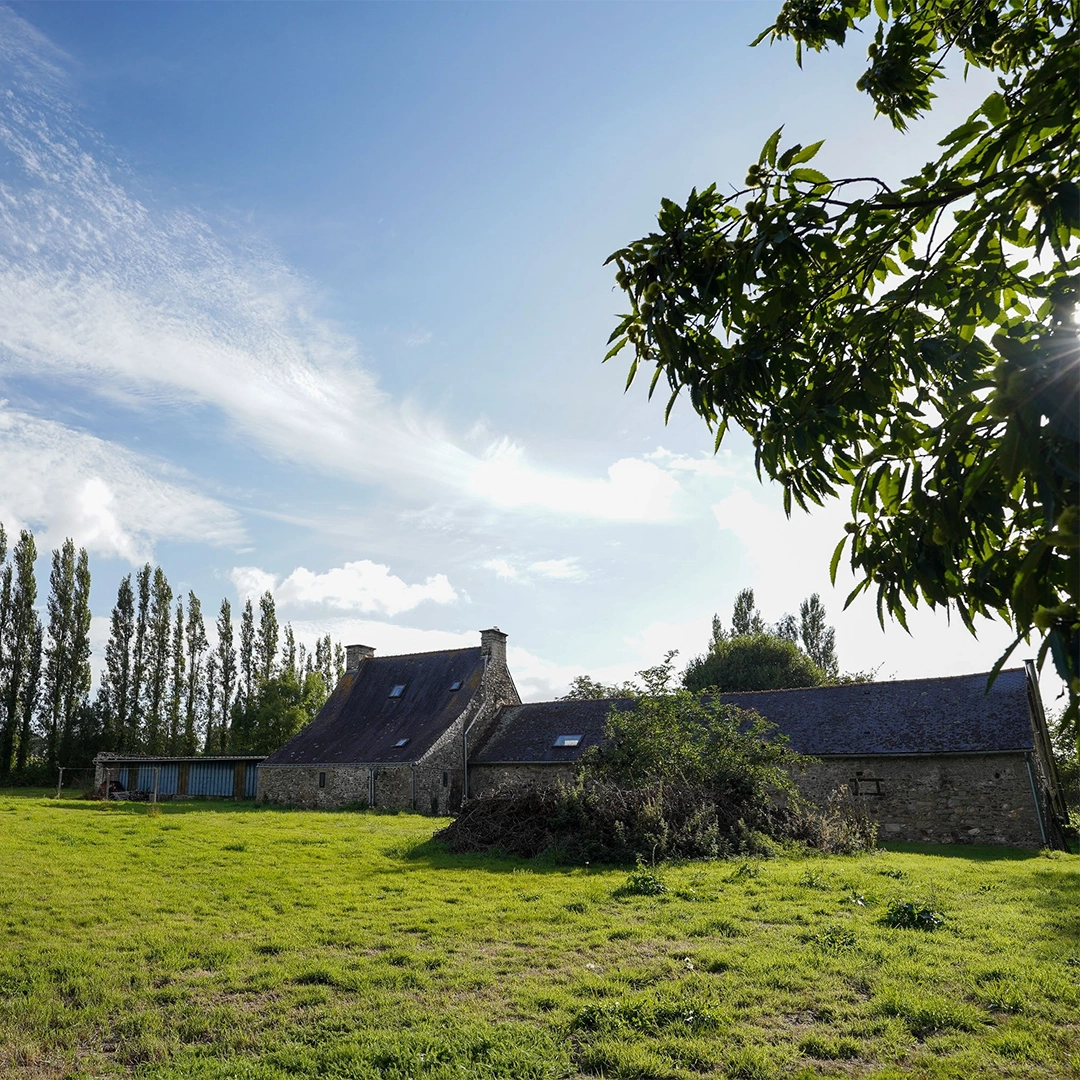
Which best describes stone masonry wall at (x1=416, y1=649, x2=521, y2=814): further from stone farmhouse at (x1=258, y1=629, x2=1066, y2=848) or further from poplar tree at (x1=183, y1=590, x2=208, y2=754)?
poplar tree at (x1=183, y1=590, x2=208, y2=754)

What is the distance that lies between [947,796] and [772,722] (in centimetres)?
473

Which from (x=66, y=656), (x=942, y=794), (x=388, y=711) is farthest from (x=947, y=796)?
(x=66, y=656)

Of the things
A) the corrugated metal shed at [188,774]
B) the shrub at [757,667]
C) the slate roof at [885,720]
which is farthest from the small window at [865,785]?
the corrugated metal shed at [188,774]

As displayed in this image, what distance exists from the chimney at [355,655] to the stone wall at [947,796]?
21158 millimetres

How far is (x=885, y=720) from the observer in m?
22.3

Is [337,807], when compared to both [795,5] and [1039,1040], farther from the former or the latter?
[795,5]

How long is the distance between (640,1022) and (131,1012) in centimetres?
387

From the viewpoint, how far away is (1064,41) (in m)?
2.74

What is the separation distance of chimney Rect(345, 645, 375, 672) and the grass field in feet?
74.1

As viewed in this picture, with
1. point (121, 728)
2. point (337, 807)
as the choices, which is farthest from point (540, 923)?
point (121, 728)

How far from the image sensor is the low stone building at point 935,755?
19.4 m

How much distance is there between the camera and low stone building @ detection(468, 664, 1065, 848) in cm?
1938

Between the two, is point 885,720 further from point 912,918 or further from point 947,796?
point 912,918

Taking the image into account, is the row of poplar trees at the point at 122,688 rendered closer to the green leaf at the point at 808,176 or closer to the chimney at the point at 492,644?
the chimney at the point at 492,644
